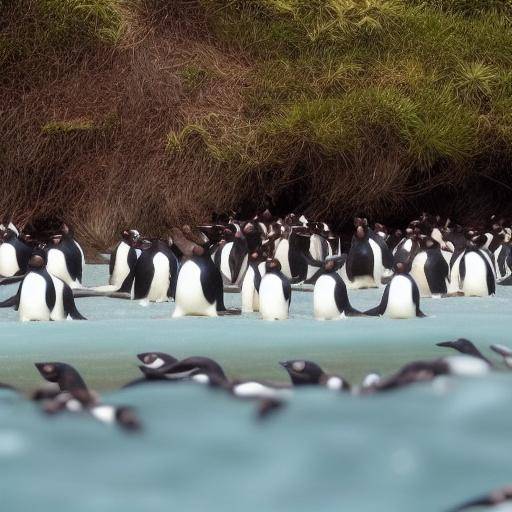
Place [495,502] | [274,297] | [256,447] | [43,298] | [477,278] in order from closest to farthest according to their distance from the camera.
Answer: [495,502] < [256,447] < [43,298] < [274,297] < [477,278]

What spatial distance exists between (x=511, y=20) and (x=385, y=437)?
12853mm

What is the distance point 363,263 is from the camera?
1259cm

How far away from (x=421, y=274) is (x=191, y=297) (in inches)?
117

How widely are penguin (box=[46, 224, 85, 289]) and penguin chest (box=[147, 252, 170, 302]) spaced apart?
1.27m

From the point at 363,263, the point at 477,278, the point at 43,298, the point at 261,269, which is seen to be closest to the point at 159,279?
the point at 261,269

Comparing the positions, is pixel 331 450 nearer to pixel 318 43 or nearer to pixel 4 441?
pixel 4 441

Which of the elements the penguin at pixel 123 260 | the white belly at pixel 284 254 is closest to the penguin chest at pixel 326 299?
the penguin at pixel 123 260

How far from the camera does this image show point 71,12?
16.3m

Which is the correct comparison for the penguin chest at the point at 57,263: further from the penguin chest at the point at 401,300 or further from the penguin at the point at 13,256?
the penguin chest at the point at 401,300

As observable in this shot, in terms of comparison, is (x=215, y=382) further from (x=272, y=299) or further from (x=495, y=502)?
(x=272, y=299)

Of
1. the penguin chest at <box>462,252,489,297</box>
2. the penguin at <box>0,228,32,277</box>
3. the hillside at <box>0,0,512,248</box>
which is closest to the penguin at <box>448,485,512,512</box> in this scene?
the penguin chest at <box>462,252,489,297</box>

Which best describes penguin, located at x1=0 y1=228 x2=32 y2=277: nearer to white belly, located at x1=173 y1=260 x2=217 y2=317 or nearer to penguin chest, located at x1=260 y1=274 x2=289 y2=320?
white belly, located at x1=173 y1=260 x2=217 y2=317

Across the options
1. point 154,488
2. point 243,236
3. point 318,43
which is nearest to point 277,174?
point 318,43

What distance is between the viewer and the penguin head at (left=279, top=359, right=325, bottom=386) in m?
6.44
